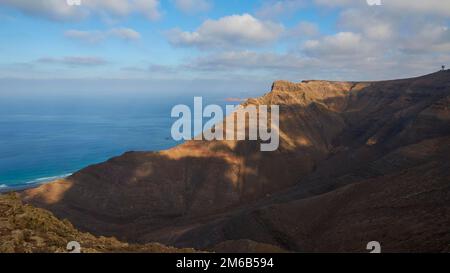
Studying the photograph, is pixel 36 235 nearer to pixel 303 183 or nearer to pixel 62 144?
pixel 303 183

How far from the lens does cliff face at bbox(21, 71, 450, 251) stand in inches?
979

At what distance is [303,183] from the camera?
4994 cm

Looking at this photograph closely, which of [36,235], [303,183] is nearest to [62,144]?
[303,183]

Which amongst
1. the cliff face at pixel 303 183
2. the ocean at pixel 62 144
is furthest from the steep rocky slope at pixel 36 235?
the ocean at pixel 62 144

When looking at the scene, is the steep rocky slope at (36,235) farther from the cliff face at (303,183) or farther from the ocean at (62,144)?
the ocean at (62,144)

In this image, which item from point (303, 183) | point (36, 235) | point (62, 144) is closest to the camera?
point (36, 235)

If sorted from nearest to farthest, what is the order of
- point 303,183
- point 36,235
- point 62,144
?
point 36,235 → point 303,183 → point 62,144

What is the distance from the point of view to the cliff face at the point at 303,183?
979 inches

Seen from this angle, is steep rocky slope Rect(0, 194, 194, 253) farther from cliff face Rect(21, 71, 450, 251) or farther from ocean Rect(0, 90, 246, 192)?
ocean Rect(0, 90, 246, 192)

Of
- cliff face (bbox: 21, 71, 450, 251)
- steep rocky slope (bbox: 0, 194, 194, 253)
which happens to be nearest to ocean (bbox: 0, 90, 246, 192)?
cliff face (bbox: 21, 71, 450, 251)

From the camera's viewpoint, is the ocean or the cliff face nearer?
the cliff face

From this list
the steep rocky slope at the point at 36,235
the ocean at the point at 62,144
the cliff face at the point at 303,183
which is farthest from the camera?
the ocean at the point at 62,144

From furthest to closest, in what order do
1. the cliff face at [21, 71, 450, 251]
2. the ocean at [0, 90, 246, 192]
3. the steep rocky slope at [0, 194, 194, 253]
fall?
1. the ocean at [0, 90, 246, 192]
2. the cliff face at [21, 71, 450, 251]
3. the steep rocky slope at [0, 194, 194, 253]
